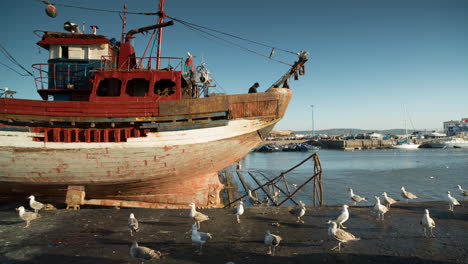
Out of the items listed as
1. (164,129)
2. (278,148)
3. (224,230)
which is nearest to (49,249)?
(224,230)

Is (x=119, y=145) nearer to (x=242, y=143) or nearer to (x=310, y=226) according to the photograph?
(x=242, y=143)

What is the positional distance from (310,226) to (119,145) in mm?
7474

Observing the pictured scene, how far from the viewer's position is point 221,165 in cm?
1181

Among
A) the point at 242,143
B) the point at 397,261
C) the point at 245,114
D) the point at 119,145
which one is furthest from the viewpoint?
the point at 242,143

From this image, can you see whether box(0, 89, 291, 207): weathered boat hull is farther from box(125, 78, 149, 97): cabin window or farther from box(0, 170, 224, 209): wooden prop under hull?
box(125, 78, 149, 97): cabin window

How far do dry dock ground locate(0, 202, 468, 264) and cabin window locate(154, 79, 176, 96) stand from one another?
5.88m

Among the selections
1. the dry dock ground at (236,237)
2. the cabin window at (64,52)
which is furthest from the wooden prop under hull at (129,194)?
the cabin window at (64,52)

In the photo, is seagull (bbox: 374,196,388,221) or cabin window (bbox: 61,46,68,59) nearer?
seagull (bbox: 374,196,388,221)

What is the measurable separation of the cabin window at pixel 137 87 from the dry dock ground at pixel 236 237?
571 cm

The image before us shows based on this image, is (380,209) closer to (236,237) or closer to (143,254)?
(236,237)

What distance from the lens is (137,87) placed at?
1176cm

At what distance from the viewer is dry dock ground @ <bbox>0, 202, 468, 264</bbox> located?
496 cm

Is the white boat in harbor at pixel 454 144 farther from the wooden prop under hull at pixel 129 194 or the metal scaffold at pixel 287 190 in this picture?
the wooden prop under hull at pixel 129 194

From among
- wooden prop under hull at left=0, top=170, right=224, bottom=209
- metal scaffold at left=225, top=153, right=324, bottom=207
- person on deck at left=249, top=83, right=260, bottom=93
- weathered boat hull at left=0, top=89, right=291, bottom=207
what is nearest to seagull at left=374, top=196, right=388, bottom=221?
metal scaffold at left=225, top=153, right=324, bottom=207
